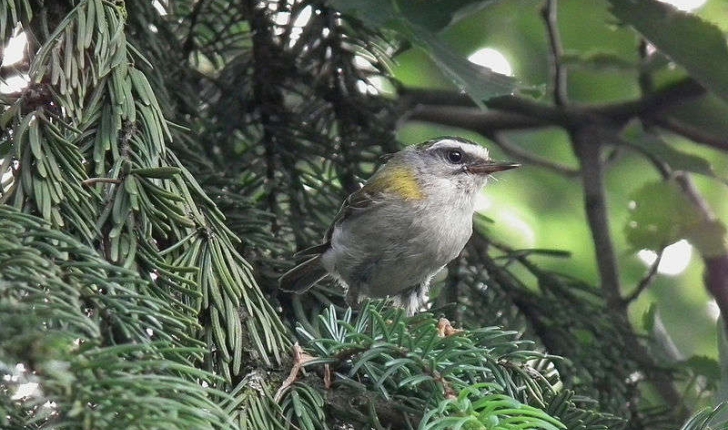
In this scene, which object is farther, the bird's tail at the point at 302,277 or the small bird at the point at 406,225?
the small bird at the point at 406,225

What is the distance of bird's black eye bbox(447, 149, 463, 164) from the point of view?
3.83m

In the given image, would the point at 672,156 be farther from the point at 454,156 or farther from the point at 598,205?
the point at 454,156

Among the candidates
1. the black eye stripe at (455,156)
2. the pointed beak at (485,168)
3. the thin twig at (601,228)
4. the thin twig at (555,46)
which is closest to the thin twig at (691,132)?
the thin twig at (601,228)

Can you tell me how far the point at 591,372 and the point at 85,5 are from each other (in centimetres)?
182

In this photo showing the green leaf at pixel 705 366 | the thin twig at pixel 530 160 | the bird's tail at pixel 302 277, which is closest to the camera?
the bird's tail at pixel 302 277

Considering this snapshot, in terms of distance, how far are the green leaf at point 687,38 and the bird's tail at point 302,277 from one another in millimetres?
1156

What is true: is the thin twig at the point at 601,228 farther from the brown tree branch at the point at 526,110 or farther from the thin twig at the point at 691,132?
the thin twig at the point at 691,132

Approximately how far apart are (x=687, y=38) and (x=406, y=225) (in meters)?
1.28

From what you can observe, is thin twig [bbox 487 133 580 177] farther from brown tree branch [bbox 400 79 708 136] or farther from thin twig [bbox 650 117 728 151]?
thin twig [bbox 650 117 728 151]

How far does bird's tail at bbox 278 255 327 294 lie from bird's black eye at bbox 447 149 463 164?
923 millimetres

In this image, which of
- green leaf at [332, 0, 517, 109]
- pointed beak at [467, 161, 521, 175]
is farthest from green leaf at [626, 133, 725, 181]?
green leaf at [332, 0, 517, 109]

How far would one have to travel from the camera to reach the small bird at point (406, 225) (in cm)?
331

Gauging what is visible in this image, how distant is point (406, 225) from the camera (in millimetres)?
3533

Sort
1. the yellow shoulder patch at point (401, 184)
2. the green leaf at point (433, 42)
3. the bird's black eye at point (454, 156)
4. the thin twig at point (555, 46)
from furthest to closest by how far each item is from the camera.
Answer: the bird's black eye at point (454, 156), the yellow shoulder patch at point (401, 184), the thin twig at point (555, 46), the green leaf at point (433, 42)
